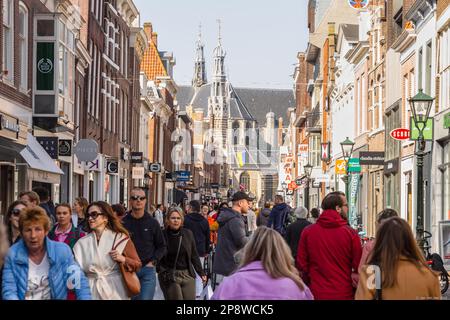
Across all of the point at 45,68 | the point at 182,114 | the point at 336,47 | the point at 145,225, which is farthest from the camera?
the point at 182,114

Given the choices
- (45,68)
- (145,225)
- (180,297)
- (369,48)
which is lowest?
(180,297)

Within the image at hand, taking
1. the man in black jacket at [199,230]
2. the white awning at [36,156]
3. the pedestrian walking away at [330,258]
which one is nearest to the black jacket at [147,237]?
the pedestrian walking away at [330,258]

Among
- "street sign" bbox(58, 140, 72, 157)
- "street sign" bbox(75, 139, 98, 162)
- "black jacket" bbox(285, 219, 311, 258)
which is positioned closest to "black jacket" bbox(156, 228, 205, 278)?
"black jacket" bbox(285, 219, 311, 258)

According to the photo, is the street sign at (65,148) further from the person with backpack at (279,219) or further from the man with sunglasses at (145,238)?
the man with sunglasses at (145,238)

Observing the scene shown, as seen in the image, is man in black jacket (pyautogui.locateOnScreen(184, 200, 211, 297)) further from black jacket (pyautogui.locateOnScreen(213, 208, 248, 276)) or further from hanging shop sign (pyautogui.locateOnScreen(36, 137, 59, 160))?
hanging shop sign (pyautogui.locateOnScreen(36, 137, 59, 160))

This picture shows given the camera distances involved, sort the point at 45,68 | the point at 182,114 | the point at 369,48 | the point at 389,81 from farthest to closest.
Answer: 1. the point at 182,114
2. the point at 369,48
3. the point at 389,81
4. the point at 45,68

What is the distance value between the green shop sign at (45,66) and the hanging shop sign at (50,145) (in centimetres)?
134

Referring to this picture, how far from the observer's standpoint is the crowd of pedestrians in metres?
6.84

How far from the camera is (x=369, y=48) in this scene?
42.2m

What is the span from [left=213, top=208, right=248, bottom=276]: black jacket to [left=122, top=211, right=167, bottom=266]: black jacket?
166 centimetres

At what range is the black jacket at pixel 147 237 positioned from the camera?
12.1m

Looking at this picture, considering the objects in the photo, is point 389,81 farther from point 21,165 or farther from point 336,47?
point 336,47

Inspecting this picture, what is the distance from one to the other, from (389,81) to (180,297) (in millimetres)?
24855
